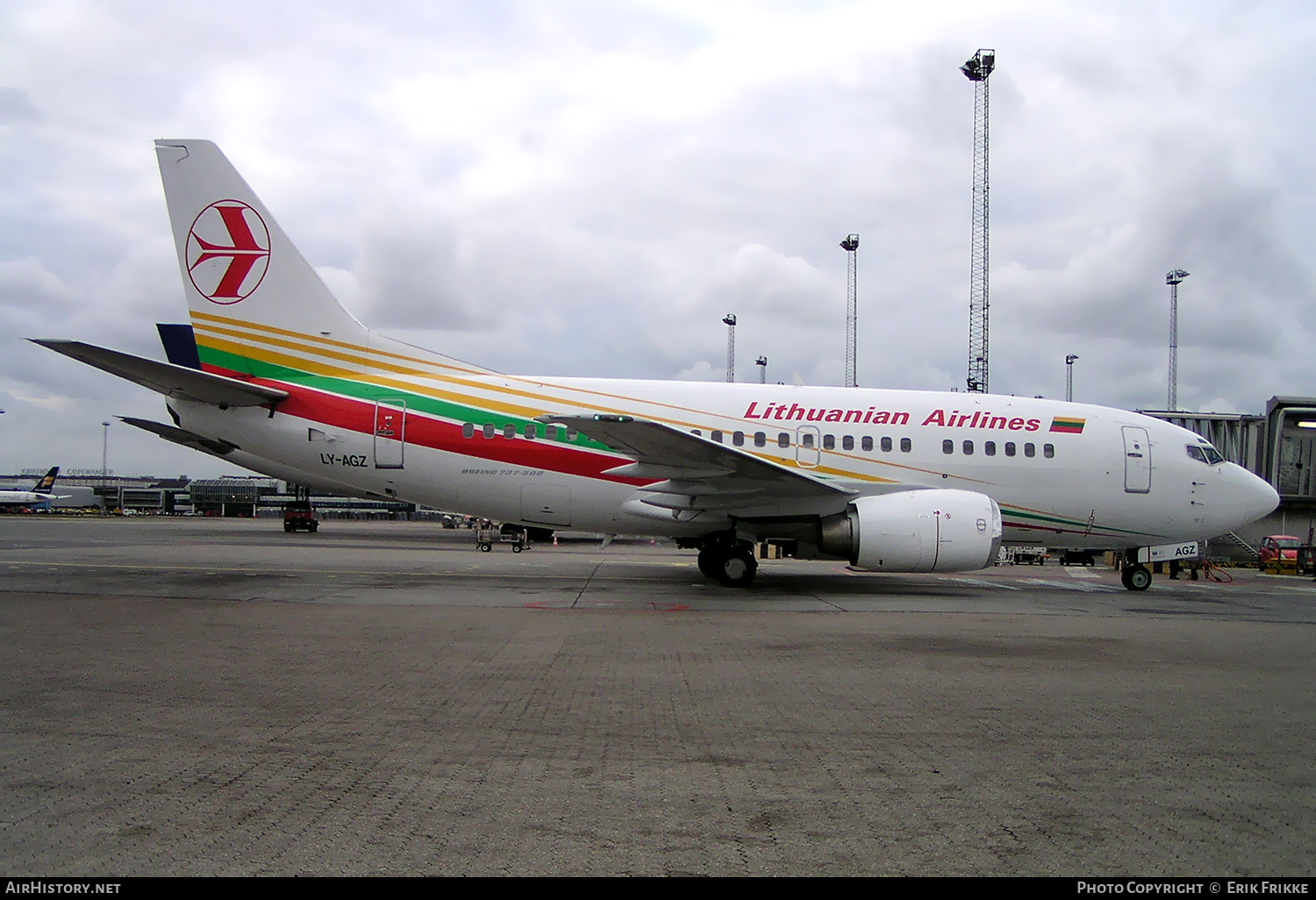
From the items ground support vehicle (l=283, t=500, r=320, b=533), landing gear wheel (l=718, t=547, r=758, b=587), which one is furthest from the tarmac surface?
ground support vehicle (l=283, t=500, r=320, b=533)

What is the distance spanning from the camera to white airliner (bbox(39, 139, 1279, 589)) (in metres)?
14.3

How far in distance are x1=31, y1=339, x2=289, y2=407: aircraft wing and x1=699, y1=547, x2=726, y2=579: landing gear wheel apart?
810cm

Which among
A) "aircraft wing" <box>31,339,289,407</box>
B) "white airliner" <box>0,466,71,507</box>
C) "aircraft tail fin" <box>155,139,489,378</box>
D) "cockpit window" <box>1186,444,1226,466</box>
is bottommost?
"white airliner" <box>0,466,71,507</box>

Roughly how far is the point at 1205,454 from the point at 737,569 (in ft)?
32.9

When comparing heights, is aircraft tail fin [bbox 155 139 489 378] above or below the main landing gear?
above

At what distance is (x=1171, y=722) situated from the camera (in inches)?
224

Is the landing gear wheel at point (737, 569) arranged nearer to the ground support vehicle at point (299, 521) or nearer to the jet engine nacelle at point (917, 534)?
the jet engine nacelle at point (917, 534)

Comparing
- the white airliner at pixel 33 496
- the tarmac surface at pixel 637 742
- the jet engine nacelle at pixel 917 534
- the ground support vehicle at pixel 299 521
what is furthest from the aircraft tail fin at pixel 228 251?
the white airliner at pixel 33 496

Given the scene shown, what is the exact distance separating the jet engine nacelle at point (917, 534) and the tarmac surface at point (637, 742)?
2.65 m

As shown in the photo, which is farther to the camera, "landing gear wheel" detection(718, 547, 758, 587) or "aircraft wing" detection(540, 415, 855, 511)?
"landing gear wheel" detection(718, 547, 758, 587)

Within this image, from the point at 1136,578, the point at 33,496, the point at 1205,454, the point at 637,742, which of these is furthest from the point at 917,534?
the point at 33,496

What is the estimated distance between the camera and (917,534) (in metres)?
13.7

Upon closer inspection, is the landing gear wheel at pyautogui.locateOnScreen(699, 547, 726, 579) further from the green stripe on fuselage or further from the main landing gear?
the green stripe on fuselage

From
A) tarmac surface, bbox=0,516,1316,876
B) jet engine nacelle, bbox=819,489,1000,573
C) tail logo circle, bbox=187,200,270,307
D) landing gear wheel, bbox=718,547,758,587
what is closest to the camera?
tarmac surface, bbox=0,516,1316,876
